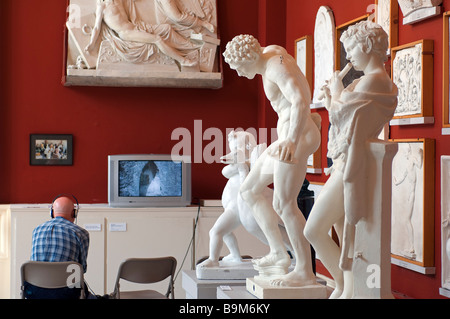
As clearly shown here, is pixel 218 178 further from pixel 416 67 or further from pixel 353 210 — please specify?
pixel 353 210

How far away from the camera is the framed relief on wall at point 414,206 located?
5191 millimetres

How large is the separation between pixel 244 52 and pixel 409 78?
161 centimetres

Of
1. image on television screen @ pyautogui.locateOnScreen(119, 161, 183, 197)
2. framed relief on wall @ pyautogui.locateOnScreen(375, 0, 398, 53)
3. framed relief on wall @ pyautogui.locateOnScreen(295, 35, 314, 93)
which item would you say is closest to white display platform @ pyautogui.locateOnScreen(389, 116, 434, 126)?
framed relief on wall @ pyautogui.locateOnScreen(375, 0, 398, 53)

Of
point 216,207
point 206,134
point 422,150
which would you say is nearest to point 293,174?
point 422,150

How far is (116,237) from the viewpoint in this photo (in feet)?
24.7

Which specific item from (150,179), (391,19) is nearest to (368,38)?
(391,19)

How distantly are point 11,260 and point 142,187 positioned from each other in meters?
1.62

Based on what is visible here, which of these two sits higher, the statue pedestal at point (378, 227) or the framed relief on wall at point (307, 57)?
the framed relief on wall at point (307, 57)

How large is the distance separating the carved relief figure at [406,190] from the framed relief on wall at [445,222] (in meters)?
0.25

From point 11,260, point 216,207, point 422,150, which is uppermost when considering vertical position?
point 422,150

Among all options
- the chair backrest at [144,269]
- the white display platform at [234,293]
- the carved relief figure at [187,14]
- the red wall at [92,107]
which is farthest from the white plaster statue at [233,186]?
the carved relief figure at [187,14]

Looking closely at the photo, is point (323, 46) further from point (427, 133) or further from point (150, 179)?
point (150, 179)

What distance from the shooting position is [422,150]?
17.1 feet

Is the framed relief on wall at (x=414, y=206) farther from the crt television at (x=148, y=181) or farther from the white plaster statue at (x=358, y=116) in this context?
the crt television at (x=148, y=181)
